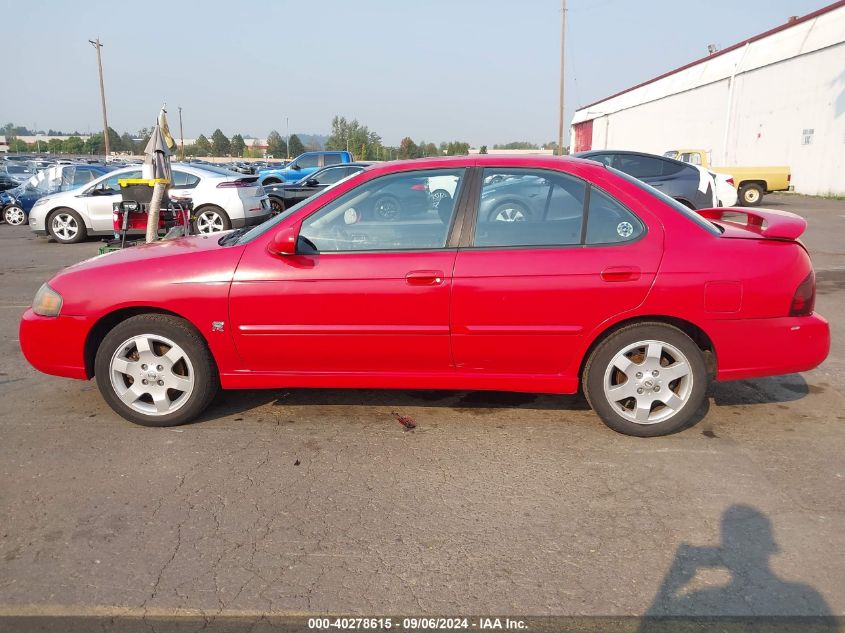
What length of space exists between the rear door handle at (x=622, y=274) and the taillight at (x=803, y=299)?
3.02 feet

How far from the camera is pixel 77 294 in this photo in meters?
3.89

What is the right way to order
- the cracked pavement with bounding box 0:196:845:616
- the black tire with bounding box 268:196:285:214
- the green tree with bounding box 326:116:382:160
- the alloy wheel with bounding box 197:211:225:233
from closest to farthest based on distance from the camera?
the cracked pavement with bounding box 0:196:845:616 → the alloy wheel with bounding box 197:211:225:233 → the black tire with bounding box 268:196:285:214 → the green tree with bounding box 326:116:382:160

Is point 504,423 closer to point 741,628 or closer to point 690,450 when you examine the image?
point 690,450

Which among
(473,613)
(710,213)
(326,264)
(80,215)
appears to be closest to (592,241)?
(326,264)

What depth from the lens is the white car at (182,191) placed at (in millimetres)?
12211

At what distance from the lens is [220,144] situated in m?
113

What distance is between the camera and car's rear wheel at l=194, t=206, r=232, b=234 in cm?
1216

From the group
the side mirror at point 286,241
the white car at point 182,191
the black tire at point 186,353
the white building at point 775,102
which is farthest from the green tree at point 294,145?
the side mirror at point 286,241

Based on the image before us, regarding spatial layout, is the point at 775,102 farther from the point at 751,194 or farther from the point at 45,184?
the point at 45,184

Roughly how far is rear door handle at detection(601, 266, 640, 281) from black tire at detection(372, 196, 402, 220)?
127 centimetres

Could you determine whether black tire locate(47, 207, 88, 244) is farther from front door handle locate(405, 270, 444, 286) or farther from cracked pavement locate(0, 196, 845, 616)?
front door handle locate(405, 270, 444, 286)

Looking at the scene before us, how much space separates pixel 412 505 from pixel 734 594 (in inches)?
55.0

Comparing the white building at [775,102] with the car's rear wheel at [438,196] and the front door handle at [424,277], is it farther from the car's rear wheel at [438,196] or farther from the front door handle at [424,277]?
the front door handle at [424,277]

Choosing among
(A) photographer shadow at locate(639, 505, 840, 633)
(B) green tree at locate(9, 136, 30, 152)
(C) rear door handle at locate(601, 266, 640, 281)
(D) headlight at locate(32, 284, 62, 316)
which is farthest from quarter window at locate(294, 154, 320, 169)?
(B) green tree at locate(9, 136, 30, 152)
